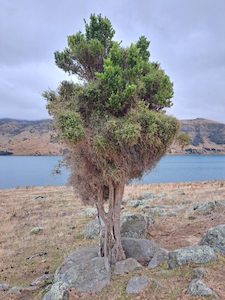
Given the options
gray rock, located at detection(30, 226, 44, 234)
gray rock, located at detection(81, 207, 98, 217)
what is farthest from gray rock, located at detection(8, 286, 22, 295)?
gray rock, located at detection(81, 207, 98, 217)

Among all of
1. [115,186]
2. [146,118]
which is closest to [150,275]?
[115,186]

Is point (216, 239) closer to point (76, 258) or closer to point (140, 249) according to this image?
point (140, 249)

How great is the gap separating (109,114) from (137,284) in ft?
22.2

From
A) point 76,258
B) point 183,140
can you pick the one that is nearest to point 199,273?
point 183,140

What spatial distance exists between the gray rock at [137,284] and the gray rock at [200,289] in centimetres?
161

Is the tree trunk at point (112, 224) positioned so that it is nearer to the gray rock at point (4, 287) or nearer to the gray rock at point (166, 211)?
the gray rock at point (4, 287)

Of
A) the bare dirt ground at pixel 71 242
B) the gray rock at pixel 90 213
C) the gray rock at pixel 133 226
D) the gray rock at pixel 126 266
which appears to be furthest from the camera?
the gray rock at pixel 90 213

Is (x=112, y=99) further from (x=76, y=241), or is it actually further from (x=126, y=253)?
(x=76, y=241)

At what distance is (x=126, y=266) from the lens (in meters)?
14.0

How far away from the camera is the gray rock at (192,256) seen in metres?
13.2

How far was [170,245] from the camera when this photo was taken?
17.7 metres

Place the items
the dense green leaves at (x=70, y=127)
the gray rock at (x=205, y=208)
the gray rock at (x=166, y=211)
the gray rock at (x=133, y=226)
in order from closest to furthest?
the dense green leaves at (x=70, y=127), the gray rock at (x=133, y=226), the gray rock at (x=205, y=208), the gray rock at (x=166, y=211)

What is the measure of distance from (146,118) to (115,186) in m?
3.59

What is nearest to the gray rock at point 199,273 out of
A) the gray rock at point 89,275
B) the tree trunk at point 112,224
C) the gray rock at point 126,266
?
the gray rock at point 126,266
